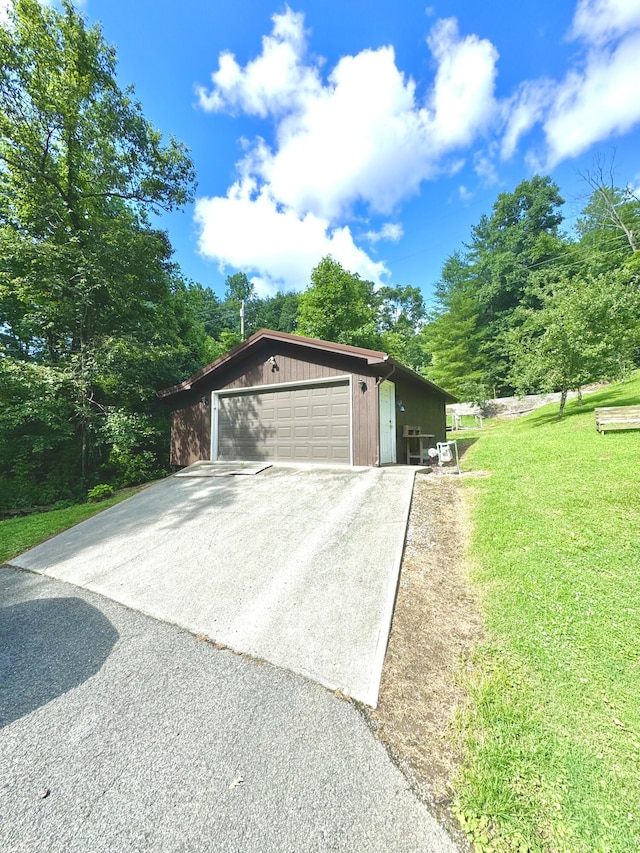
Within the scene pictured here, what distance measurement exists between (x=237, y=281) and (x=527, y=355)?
33529 mm

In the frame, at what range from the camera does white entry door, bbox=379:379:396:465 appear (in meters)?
7.56

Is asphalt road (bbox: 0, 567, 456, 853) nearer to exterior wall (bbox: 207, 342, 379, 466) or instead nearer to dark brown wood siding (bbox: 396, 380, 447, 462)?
exterior wall (bbox: 207, 342, 379, 466)

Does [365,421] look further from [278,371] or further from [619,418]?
[619,418]

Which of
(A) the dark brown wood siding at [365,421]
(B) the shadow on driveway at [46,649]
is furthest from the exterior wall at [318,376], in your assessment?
(B) the shadow on driveway at [46,649]

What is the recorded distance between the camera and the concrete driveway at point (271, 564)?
2.62 metres

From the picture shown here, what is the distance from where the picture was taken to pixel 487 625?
2727 mm

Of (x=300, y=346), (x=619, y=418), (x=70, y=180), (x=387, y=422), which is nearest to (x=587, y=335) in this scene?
(x=619, y=418)

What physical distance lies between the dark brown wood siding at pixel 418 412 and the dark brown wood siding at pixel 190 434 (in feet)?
17.9

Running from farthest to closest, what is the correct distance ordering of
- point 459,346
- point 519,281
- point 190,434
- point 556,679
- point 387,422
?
point 519,281 → point 459,346 → point 190,434 → point 387,422 → point 556,679

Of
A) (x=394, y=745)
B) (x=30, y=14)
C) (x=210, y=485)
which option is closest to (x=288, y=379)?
(x=210, y=485)

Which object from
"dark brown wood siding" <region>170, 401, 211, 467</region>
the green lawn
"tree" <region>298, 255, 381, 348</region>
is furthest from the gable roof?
"tree" <region>298, 255, 381, 348</region>

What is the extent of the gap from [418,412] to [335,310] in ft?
37.2

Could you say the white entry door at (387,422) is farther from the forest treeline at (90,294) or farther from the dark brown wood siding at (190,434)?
the forest treeline at (90,294)

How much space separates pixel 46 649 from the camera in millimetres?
2703
